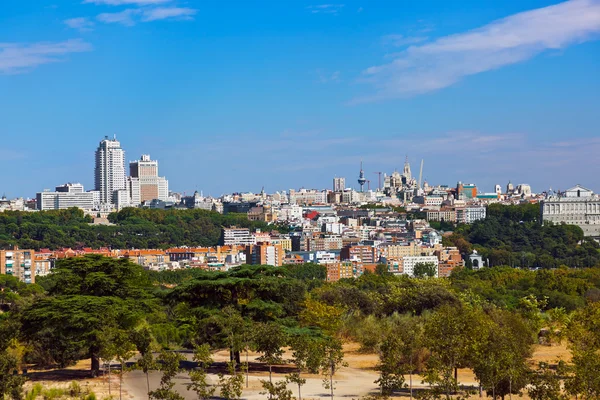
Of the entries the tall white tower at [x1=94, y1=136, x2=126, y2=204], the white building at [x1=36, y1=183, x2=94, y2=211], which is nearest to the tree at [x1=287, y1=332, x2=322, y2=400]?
the white building at [x1=36, y1=183, x2=94, y2=211]

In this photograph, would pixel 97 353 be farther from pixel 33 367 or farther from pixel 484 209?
pixel 484 209

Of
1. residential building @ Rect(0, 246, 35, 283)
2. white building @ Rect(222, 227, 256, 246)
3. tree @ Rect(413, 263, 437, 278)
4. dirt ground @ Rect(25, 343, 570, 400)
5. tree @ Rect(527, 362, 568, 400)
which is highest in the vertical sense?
white building @ Rect(222, 227, 256, 246)

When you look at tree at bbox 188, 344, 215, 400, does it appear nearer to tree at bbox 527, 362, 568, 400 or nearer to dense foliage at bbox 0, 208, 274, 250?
tree at bbox 527, 362, 568, 400

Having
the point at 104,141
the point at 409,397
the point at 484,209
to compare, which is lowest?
the point at 409,397

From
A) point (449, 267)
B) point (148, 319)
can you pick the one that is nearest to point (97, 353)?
point (148, 319)

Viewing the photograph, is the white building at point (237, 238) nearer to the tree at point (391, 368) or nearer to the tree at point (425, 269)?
the tree at point (425, 269)

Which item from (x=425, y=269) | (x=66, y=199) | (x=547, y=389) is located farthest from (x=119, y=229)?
(x=547, y=389)
